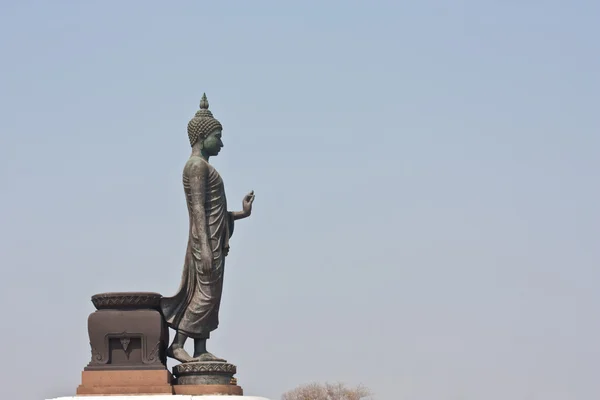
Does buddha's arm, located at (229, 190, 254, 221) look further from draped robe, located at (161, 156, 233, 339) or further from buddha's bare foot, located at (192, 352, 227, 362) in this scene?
buddha's bare foot, located at (192, 352, 227, 362)

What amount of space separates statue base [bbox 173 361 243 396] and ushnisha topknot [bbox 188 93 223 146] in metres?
3.65

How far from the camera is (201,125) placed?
23.7m

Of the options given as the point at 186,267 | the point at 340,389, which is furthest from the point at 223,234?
the point at 340,389

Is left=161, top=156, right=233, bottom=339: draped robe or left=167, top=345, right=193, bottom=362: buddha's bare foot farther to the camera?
left=161, top=156, right=233, bottom=339: draped robe

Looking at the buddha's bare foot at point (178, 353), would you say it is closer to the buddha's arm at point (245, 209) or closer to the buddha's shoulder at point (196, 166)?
the buddha's arm at point (245, 209)

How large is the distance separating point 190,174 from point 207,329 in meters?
2.49

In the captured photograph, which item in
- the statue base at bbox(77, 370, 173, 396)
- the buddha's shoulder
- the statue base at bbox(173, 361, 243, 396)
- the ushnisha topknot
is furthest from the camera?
the ushnisha topknot

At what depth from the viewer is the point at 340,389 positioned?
2500 inches

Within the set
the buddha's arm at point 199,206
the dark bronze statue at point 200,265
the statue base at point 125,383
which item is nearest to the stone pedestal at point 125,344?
the statue base at point 125,383

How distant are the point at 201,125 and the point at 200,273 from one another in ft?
7.92

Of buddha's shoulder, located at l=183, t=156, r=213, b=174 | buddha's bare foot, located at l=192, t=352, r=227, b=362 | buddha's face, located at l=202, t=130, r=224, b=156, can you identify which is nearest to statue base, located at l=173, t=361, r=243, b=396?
buddha's bare foot, located at l=192, t=352, r=227, b=362

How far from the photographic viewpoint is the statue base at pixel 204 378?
74.0ft

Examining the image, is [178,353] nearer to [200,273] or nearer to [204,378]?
[204,378]

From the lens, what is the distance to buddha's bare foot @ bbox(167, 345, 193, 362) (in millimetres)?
23062
